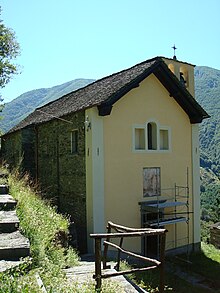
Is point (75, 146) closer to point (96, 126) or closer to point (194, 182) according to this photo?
point (96, 126)

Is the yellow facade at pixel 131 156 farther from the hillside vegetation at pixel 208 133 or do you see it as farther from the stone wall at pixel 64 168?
the hillside vegetation at pixel 208 133

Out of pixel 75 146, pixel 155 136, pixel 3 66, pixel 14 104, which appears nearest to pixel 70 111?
pixel 75 146

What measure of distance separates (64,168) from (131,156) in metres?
3.13

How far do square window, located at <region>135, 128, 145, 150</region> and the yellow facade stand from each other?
0.29 metres

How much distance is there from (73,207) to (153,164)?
146 inches

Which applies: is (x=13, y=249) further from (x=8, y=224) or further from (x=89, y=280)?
(x=89, y=280)

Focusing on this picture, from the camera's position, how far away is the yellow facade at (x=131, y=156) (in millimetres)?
11906

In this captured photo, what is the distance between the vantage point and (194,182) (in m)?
14.6

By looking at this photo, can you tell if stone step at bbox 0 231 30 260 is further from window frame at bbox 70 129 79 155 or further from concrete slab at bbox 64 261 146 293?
window frame at bbox 70 129 79 155

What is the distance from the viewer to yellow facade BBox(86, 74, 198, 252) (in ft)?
39.1

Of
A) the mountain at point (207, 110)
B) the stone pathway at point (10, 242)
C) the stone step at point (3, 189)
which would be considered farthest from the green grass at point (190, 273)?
the mountain at point (207, 110)

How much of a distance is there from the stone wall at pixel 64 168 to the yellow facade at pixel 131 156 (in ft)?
2.15

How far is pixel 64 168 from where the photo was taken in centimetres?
1399

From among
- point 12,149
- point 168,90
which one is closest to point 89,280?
point 168,90
